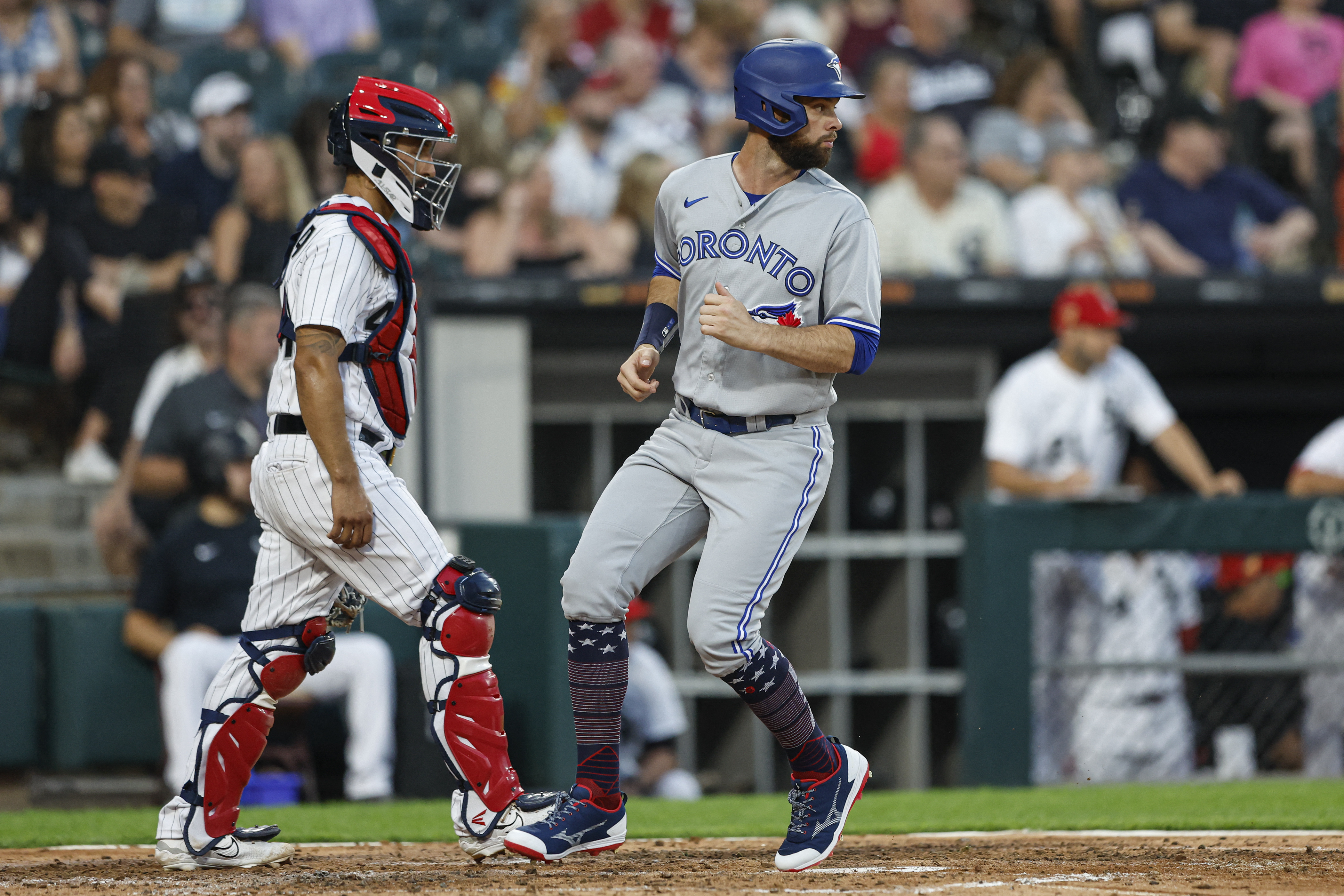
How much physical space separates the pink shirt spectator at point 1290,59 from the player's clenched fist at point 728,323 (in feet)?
22.1

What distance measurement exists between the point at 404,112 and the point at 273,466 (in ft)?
2.75

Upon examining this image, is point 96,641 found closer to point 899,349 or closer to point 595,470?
point 595,470

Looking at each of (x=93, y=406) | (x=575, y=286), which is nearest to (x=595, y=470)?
(x=575, y=286)

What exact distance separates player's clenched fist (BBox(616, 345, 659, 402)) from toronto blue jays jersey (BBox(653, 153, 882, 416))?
100 millimetres

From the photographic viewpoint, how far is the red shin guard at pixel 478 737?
3689 mm

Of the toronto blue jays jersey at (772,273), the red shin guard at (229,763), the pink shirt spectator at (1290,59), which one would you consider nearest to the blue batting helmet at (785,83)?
the toronto blue jays jersey at (772,273)

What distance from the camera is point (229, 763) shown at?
376cm

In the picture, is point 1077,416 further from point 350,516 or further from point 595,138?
point 350,516

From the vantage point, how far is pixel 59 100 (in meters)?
7.92

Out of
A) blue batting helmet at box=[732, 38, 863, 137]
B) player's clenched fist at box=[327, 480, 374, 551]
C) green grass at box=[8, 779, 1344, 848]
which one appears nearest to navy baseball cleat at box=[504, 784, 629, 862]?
player's clenched fist at box=[327, 480, 374, 551]

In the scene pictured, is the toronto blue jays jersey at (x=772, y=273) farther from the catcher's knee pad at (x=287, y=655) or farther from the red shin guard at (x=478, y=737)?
the catcher's knee pad at (x=287, y=655)

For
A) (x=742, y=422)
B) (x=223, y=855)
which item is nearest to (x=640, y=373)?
(x=742, y=422)

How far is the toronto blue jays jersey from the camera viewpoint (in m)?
3.61

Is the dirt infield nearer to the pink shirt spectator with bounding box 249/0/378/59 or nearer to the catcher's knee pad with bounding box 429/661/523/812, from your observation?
the catcher's knee pad with bounding box 429/661/523/812
